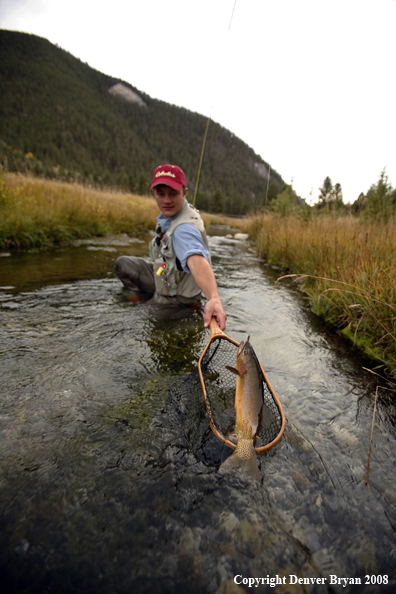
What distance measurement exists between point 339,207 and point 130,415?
10469 millimetres

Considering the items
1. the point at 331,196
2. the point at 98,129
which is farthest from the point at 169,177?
the point at 98,129

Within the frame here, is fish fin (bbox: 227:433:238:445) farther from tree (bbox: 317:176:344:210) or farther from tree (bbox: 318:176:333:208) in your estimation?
tree (bbox: 318:176:333:208)

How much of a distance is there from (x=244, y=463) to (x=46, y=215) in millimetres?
9369

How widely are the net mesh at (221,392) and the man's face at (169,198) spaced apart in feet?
7.29

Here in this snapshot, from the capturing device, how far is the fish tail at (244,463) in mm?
1793

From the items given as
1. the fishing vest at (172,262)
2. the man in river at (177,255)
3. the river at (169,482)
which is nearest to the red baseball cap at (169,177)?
the man in river at (177,255)

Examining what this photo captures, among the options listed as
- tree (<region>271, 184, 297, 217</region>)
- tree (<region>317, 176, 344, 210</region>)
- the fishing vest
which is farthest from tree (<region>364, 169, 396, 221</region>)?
the fishing vest

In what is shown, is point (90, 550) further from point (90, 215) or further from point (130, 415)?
point (90, 215)

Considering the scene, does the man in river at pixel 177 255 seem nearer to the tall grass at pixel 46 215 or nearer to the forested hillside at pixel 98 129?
the tall grass at pixel 46 215

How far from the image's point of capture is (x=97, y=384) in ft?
8.71

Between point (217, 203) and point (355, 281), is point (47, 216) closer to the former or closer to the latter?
point (355, 281)

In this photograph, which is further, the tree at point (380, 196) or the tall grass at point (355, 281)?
the tree at point (380, 196)

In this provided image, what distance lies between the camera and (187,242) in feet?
11.7

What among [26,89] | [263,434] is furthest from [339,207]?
[26,89]
